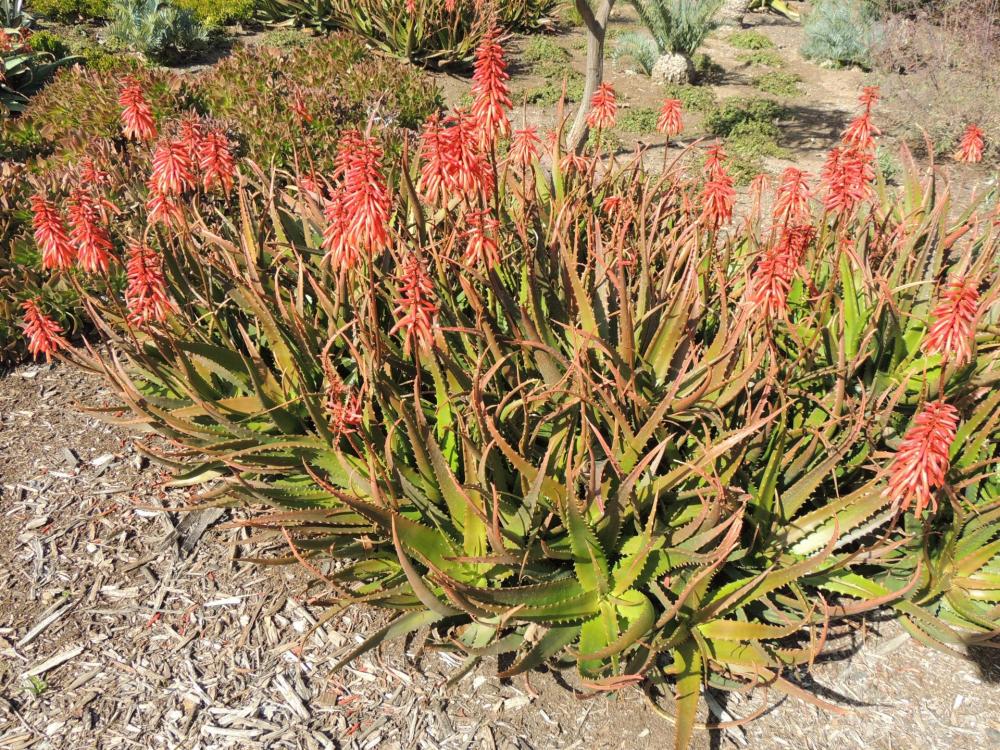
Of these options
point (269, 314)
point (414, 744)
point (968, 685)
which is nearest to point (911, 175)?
point (968, 685)

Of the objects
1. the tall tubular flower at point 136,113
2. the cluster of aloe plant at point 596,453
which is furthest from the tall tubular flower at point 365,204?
the tall tubular flower at point 136,113

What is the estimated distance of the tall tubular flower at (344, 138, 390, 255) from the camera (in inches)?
79.8

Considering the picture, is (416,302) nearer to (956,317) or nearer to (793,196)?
(956,317)

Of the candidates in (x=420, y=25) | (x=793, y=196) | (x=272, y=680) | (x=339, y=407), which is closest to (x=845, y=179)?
(x=793, y=196)

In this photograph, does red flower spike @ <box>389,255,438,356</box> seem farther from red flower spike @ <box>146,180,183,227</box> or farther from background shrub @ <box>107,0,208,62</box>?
background shrub @ <box>107,0,208,62</box>

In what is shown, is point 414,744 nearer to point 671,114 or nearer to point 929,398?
point 929,398

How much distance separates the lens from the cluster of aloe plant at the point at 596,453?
2145 mm

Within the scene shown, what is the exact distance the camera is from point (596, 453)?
2475 mm

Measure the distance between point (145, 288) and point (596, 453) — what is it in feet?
5.03

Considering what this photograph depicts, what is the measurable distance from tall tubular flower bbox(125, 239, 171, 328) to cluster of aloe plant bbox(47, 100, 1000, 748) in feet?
0.34

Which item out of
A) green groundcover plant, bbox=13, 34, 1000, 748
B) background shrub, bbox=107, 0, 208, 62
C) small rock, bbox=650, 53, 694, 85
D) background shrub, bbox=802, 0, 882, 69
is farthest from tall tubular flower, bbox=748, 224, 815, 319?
background shrub, bbox=107, 0, 208, 62

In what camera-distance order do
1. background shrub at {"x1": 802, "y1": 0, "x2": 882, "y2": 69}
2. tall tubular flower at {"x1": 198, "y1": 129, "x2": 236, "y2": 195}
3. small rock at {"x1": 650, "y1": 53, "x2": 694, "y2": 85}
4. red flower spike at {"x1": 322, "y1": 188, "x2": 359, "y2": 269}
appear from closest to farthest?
red flower spike at {"x1": 322, "y1": 188, "x2": 359, "y2": 269}, tall tubular flower at {"x1": 198, "y1": 129, "x2": 236, "y2": 195}, small rock at {"x1": 650, "y1": 53, "x2": 694, "y2": 85}, background shrub at {"x1": 802, "y1": 0, "x2": 882, "y2": 69}

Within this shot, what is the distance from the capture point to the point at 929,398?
8.66ft

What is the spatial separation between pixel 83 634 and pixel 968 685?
2.90 metres
